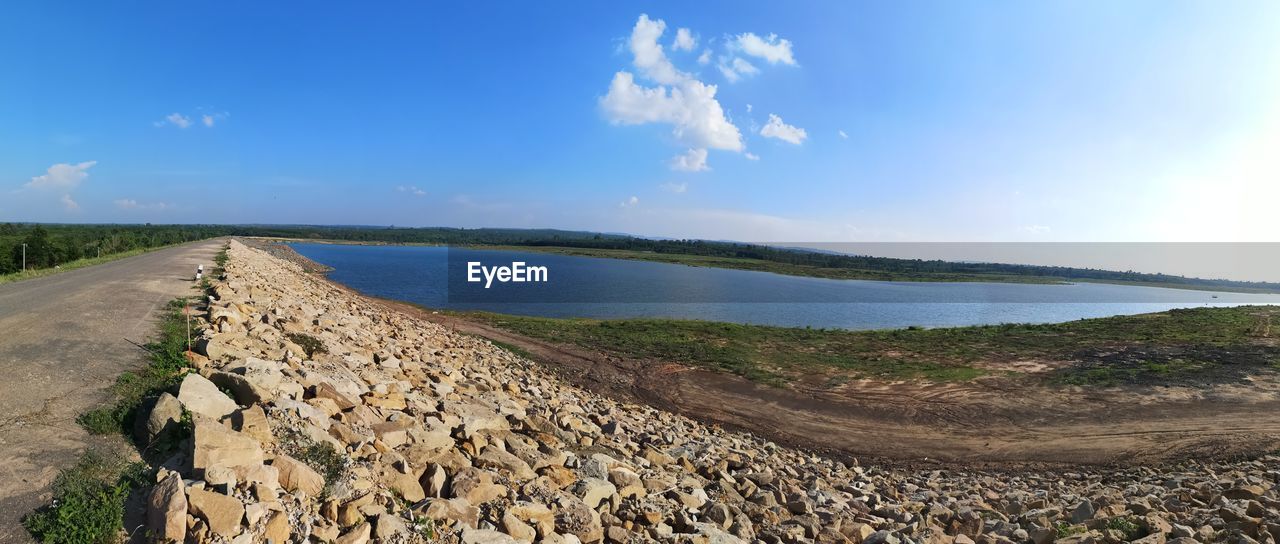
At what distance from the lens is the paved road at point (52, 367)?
484cm

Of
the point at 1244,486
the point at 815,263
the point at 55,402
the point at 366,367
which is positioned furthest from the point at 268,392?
the point at 815,263

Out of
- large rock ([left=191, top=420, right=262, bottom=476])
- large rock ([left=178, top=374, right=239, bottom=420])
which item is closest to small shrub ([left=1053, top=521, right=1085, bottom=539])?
large rock ([left=191, top=420, right=262, bottom=476])

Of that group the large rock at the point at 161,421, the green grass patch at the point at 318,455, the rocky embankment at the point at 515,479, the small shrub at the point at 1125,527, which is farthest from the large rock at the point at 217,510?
the small shrub at the point at 1125,527

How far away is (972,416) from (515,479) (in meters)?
15.4

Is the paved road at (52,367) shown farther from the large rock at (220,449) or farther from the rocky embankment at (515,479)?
the large rock at (220,449)

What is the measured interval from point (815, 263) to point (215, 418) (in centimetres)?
15033

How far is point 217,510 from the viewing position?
4.23 metres

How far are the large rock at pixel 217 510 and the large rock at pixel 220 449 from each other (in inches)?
18.3

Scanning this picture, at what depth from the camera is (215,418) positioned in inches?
230

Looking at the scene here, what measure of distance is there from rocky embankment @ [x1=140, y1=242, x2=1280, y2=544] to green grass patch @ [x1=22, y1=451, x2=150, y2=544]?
29cm

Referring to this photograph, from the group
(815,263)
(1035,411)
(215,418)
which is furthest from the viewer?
(815,263)

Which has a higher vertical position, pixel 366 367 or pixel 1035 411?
pixel 366 367

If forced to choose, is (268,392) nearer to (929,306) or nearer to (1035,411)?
(1035,411)

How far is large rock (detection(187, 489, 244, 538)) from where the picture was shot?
13.6 feet
